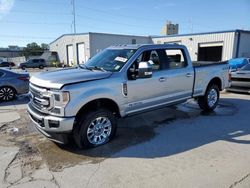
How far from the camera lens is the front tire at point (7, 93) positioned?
975cm

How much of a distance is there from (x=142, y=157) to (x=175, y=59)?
10.0 feet

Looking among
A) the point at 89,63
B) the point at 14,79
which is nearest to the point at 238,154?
the point at 89,63

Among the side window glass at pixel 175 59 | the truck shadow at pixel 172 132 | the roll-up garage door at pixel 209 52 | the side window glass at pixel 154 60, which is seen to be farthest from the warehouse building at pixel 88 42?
the side window glass at pixel 154 60

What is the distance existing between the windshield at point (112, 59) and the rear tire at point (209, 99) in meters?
3.20

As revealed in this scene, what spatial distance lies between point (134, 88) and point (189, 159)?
1.84 m

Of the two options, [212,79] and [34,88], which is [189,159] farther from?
[212,79]

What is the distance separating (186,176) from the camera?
3768mm

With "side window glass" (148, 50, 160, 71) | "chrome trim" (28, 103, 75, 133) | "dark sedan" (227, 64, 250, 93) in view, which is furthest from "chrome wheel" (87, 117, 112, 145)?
"dark sedan" (227, 64, 250, 93)

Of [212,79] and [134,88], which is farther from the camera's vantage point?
[212,79]

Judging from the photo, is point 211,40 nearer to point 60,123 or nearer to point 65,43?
point 60,123

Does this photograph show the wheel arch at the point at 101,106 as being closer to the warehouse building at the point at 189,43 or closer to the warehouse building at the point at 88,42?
the warehouse building at the point at 189,43

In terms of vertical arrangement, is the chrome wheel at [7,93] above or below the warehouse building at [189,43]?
below

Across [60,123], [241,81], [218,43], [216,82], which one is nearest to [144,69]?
[60,123]

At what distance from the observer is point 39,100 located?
4.67 m
